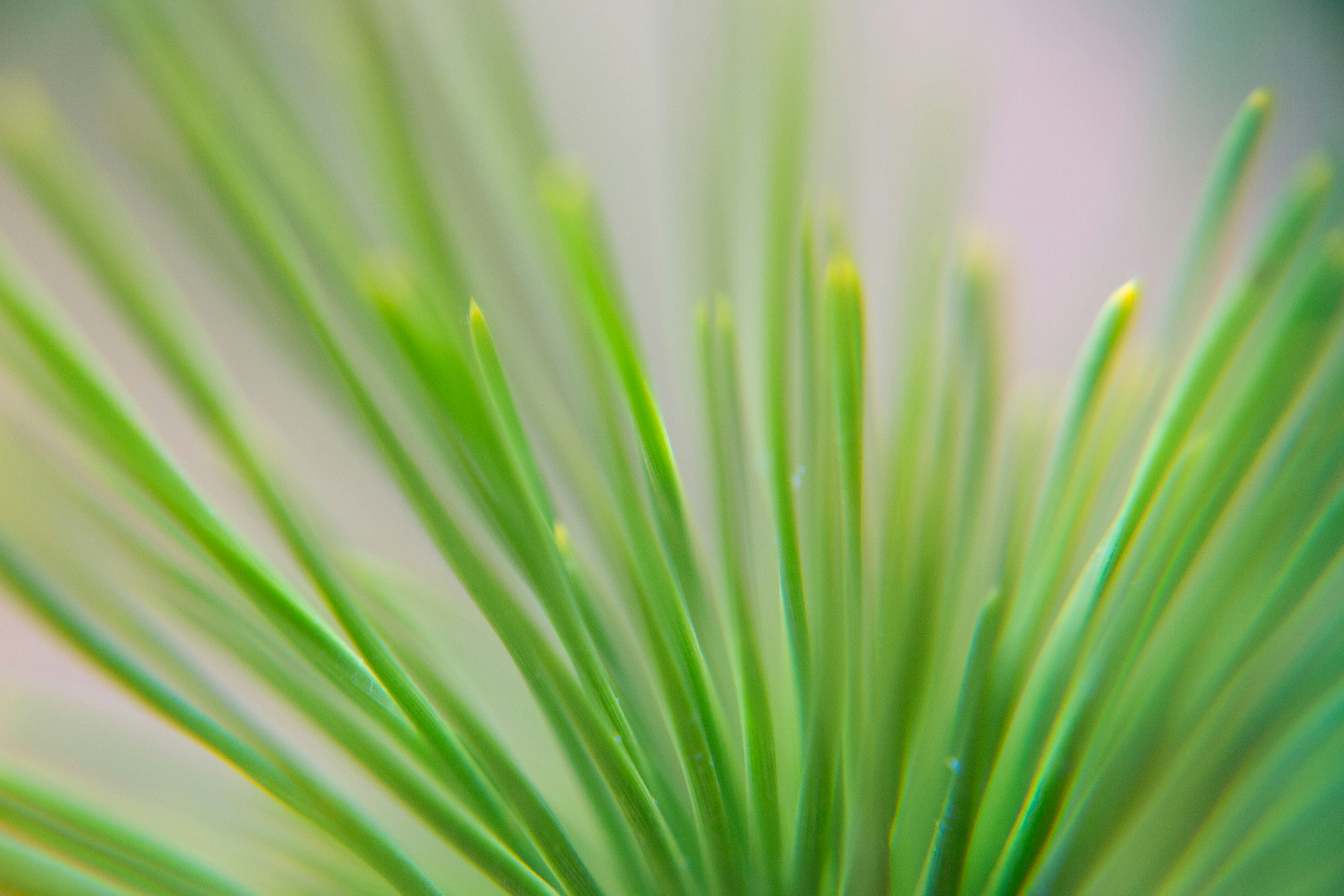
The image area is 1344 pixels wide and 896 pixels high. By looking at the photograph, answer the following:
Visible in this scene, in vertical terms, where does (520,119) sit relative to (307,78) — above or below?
below

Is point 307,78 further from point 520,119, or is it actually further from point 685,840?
point 685,840

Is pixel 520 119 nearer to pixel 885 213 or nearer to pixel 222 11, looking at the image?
pixel 222 11

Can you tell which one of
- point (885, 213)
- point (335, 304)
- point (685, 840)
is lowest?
point (685, 840)

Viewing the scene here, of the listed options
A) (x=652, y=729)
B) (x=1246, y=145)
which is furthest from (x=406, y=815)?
(x=1246, y=145)

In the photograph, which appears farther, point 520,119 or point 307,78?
point 307,78

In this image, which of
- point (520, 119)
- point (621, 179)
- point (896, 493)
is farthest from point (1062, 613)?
point (621, 179)

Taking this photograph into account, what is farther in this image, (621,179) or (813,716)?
(621,179)
